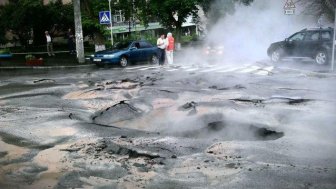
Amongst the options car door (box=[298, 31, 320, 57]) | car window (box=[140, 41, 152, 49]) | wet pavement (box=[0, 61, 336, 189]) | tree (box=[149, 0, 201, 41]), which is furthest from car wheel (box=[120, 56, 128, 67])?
tree (box=[149, 0, 201, 41])

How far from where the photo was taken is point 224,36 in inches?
995

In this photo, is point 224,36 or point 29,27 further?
point 29,27

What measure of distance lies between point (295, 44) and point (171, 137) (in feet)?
46.2

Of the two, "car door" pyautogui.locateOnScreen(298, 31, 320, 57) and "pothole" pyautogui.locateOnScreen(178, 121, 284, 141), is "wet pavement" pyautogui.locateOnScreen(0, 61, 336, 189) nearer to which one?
"pothole" pyautogui.locateOnScreen(178, 121, 284, 141)

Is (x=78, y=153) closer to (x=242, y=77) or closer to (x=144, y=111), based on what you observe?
(x=144, y=111)

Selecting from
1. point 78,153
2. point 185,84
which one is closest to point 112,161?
A: point 78,153

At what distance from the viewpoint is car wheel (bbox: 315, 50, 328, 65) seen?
17797 mm

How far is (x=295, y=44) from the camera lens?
1933 centimetres

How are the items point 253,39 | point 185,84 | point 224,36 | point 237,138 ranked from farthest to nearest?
point 253,39 → point 224,36 → point 185,84 → point 237,138

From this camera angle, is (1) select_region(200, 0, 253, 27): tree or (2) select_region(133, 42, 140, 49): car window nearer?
(2) select_region(133, 42, 140, 49): car window

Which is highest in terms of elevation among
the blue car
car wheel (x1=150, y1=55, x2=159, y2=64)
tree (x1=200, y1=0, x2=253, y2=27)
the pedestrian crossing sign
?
tree (x1=200, y1=0, x2=253, y2=27)

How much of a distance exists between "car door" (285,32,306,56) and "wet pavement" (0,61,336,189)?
23.4 ft

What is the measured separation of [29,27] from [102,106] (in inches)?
1140

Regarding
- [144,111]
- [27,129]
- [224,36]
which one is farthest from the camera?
[224,36]
